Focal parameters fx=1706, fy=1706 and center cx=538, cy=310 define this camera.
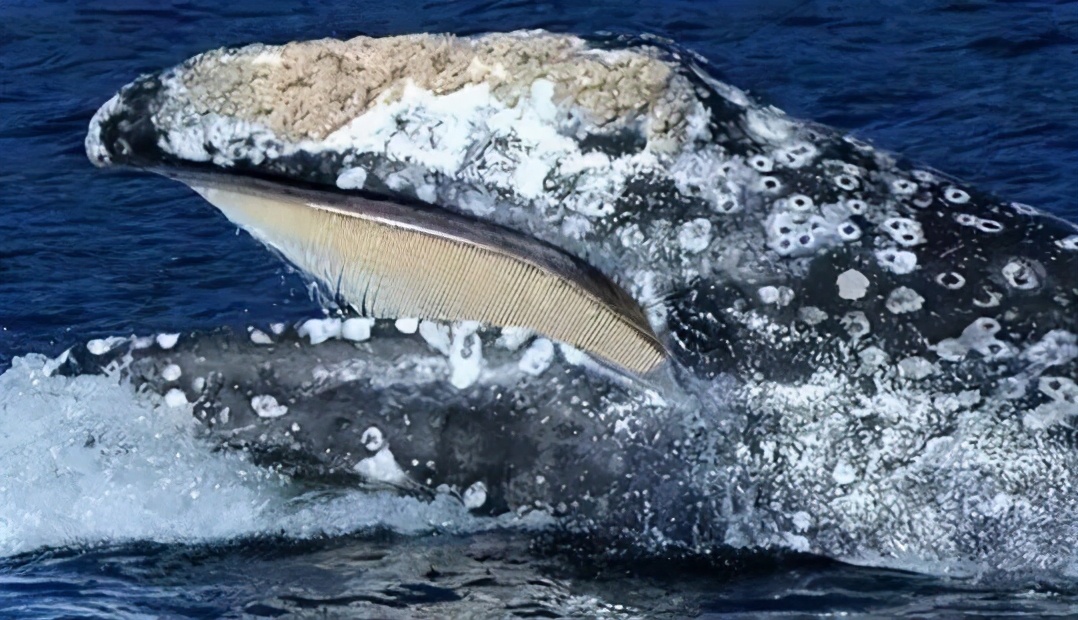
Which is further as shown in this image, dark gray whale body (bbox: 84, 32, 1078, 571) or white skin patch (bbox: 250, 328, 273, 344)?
white skin patch (bbox: 250, 328, 273, 344)

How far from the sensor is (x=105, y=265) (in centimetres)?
951

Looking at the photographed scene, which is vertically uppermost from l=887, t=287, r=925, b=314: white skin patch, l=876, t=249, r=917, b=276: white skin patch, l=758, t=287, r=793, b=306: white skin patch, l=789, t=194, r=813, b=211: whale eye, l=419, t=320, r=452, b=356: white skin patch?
l=789, t=194, r=813, b=211: whale eye

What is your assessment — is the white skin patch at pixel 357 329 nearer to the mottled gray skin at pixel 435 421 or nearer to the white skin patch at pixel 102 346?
the mottled gray skin at pixel 435 421

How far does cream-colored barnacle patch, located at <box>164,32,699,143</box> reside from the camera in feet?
16.1

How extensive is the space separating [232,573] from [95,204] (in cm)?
602

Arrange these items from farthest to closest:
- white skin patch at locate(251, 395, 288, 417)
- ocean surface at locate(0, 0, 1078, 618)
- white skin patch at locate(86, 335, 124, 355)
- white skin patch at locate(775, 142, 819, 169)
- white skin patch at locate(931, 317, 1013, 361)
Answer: white skin patch at locate(86, 335, 124, 355) → white skin patch at locate(251, 395, 288, 417) → white skin patch at locate(775, 142, 819, 169) → ocean surface at locate(0, 0, 1078, 618) → white skin patch at locate(931, 317, 1013, 361)

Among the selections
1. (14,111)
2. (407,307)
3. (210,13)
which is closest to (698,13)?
(210,13)

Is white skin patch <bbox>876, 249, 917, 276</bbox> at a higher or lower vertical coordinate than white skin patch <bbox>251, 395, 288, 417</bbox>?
higher

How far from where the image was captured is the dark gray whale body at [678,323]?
4.77 metres

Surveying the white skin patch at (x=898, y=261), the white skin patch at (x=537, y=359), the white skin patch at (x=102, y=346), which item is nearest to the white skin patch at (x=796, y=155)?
the white skin patch at (x=898, y=261)

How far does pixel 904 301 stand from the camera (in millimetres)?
4777

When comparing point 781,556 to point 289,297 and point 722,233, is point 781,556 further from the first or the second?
point 289,297

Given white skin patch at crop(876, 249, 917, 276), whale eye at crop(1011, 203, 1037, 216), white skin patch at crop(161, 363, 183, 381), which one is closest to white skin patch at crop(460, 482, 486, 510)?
white skin patch at crop(161, 363, 183, 381)

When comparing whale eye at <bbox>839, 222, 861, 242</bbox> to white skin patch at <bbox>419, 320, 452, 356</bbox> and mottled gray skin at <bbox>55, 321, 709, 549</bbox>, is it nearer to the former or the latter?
mottled gray skin at <bbox>55, 321, 709, 549</bbox>
